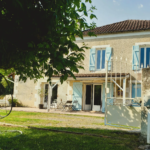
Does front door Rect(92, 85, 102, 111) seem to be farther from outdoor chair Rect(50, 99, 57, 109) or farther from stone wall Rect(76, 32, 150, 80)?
outdoor chair Rect(50, 99, 57, 109)

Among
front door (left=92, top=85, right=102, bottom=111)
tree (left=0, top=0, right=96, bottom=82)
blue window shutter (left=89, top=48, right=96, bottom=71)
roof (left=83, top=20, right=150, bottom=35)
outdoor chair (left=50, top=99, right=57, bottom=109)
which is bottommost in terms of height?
outdoor chair (left=50, top=99, right=57, bottom=109)

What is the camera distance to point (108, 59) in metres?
13.1

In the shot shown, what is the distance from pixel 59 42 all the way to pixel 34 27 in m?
0.49

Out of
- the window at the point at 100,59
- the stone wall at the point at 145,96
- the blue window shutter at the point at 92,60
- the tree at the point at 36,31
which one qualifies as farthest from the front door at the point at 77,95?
the tree at the point at 36,31

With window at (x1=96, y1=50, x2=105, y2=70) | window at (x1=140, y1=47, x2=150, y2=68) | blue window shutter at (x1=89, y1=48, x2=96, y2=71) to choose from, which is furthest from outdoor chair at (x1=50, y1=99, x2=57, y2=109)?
window at (x1=140, y1=47, x2=150, y2=68)

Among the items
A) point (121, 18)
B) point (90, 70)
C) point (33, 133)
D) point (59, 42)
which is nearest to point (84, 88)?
point (90, 70)

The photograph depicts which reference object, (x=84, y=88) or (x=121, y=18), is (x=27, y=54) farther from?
(x=121, y=18)

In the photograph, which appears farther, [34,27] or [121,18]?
[121,18]

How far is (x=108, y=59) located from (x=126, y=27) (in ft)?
9.43

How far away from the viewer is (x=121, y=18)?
15.6 meters

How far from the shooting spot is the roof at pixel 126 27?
42.6ft

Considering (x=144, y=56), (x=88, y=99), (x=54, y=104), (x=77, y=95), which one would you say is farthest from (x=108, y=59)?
(x=54, y=104)

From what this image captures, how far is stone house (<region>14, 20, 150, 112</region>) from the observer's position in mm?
12453

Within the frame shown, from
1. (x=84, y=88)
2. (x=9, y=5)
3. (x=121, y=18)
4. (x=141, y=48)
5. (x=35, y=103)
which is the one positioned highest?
(x=121, y=18)
